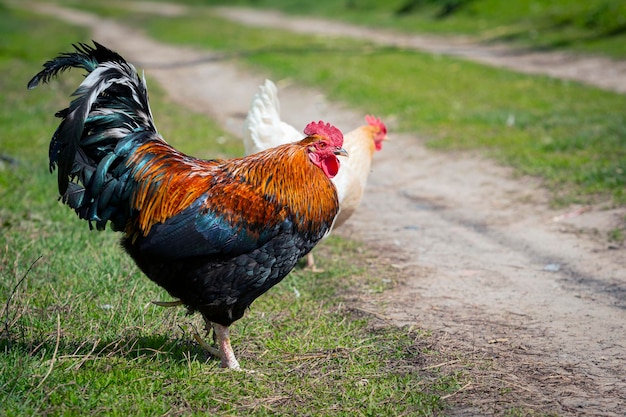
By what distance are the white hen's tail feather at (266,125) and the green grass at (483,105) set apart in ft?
10.2

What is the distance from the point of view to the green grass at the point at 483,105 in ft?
26.7

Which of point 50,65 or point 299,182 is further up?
point 50,65

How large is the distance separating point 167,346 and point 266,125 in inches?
90.6

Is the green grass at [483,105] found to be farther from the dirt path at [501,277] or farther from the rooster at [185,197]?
the rooster at [185,197]

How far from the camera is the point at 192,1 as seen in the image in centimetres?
3362

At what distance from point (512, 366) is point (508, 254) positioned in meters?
2.12

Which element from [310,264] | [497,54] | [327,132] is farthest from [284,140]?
[497,54]

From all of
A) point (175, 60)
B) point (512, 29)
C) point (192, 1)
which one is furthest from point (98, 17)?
point (512, 29)

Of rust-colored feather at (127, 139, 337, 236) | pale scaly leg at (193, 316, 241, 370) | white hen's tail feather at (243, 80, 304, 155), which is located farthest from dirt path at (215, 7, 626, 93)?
pale scaly leg at (193, 316, 241, 370)

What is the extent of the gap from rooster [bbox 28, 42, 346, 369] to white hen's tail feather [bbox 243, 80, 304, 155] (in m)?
1.72

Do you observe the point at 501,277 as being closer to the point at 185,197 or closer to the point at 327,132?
the point at 327,132

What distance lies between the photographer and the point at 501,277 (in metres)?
5.62

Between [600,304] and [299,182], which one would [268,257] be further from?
[600,304]

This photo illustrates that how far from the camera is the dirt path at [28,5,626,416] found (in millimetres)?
3949
